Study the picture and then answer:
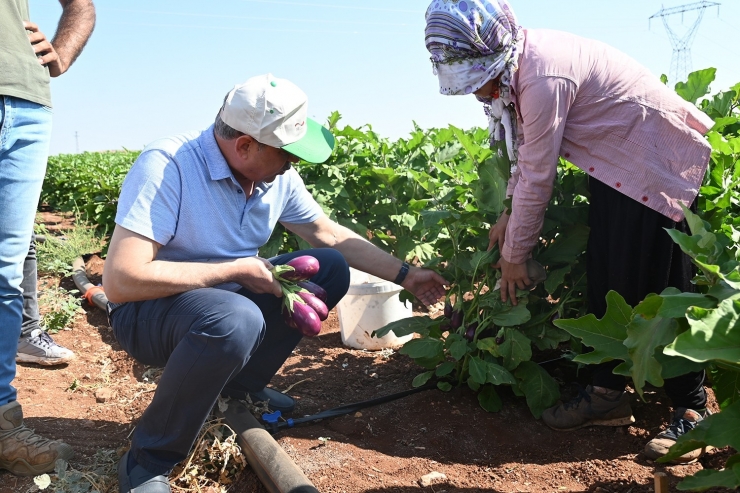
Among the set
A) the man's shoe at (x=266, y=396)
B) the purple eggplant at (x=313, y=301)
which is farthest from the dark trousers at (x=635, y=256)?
the man's shoe at (x=266, y=396)

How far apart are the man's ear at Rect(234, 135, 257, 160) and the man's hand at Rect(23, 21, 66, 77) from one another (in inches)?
34.1

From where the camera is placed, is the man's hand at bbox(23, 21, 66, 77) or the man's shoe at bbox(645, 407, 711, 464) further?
the man's hand at bbox(23, 21, 66, 77)

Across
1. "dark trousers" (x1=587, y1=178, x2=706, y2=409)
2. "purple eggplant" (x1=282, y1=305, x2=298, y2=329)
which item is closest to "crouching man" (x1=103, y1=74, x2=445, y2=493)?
"purple eggplant" (x1=282, y1=305, x2=298, y2=329)

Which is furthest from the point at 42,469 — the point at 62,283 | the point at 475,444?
the point at 62,283

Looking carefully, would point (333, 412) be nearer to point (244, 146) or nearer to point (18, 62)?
point (244, 146)

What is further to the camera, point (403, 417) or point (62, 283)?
point (62, 283)

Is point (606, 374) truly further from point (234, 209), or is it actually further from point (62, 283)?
point (62, 283)

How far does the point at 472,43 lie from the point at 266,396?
68.3 inches

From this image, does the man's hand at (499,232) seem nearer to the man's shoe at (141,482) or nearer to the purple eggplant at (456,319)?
the purple eggplant at (456,319)

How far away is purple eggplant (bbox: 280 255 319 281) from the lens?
2.80 metres

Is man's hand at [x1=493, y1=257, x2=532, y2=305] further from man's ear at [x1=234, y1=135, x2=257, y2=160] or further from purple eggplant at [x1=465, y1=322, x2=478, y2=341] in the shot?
man's ear at [x1=234, y1=135, x2=257, y2=160]

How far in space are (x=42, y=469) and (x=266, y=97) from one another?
1600 millimetres

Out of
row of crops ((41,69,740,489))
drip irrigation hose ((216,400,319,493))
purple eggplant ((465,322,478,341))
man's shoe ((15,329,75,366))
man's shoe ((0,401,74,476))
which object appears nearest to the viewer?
row of crops ((41,69,740,489))

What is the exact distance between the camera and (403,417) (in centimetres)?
303
